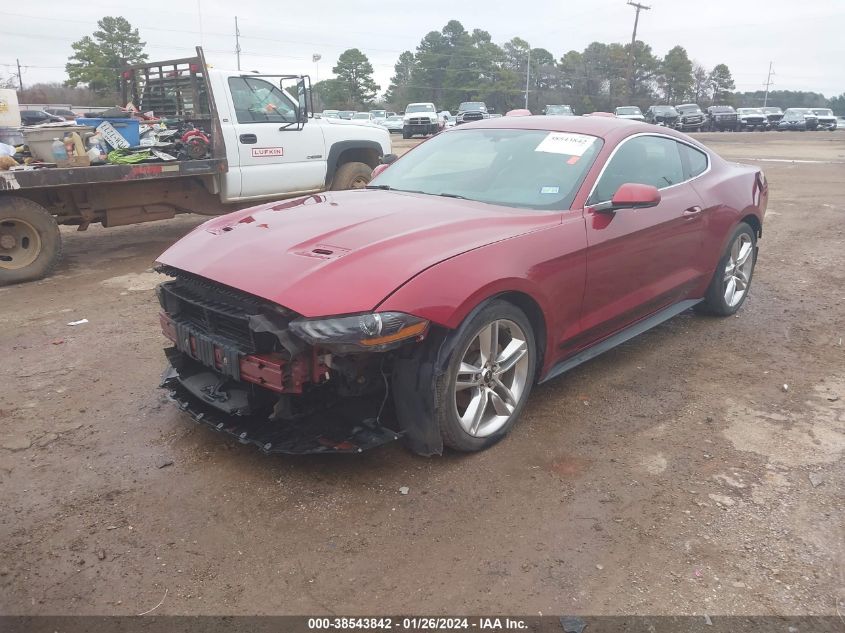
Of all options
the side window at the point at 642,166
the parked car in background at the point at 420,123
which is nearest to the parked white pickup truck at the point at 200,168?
the side window at the point at 642,166

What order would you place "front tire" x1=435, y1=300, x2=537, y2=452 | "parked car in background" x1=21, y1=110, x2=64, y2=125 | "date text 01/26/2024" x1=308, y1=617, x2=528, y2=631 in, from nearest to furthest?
1. "date text 01/26/2024" x1=308, y1=617, x2=528, y2=631
2. "front tire" x1=435, y1=300, x2=537, y2=452
3. "parked car in background" x1=21, y1=110, x2=64, y2=125

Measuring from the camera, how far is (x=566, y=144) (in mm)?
4047

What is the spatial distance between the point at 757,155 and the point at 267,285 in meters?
23.5

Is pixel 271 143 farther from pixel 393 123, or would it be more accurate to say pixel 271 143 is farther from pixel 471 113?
pixel 393 123

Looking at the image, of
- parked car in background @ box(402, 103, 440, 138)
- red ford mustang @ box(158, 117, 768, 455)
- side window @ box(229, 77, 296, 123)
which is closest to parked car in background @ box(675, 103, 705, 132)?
parked car in background @ box(402, 103, 440, 138)

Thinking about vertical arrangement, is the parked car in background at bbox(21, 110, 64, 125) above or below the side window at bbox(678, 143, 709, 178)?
above

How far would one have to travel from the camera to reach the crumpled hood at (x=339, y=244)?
2789 mm

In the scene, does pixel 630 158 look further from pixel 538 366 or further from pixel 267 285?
pixel 267 285

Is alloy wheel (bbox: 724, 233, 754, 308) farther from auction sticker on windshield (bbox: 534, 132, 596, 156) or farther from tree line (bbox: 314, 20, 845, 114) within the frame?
tree line (bbox: 314, 20, 845, 114)

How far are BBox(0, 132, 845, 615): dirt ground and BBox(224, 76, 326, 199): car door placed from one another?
3939 millimetres

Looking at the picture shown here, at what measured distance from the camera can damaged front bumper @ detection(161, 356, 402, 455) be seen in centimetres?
291

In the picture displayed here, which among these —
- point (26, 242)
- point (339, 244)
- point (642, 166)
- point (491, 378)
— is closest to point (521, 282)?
point (491, 378)

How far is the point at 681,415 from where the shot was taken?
3809mm

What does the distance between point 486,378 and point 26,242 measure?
5649 mm
